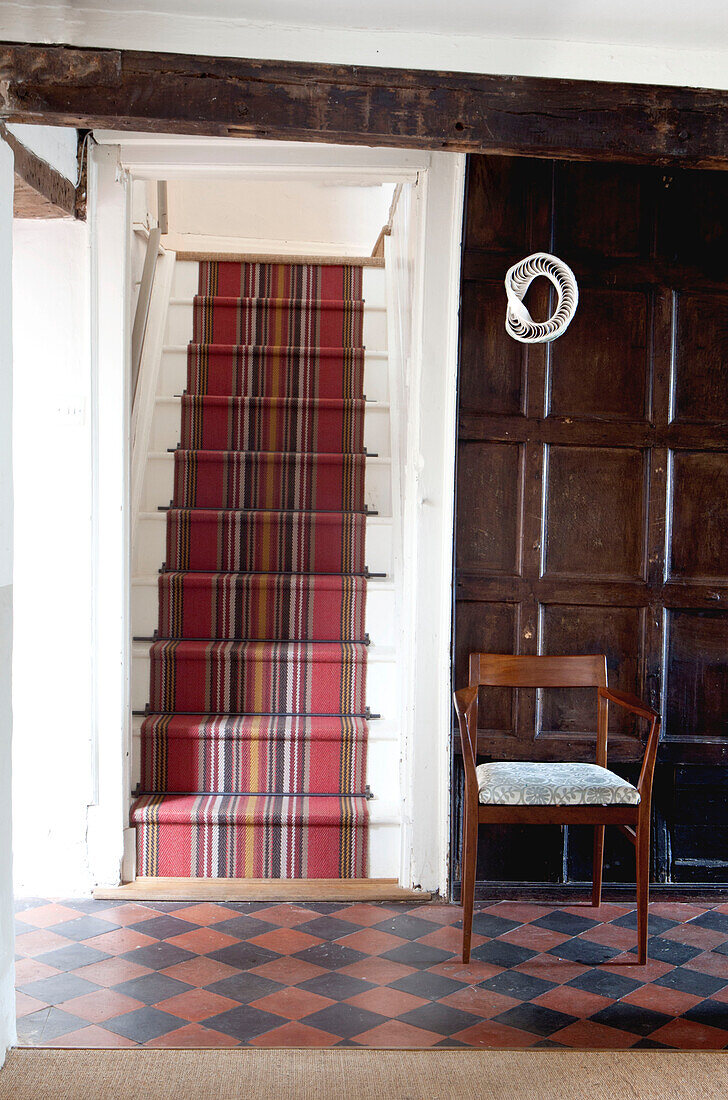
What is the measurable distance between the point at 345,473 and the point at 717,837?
2.10 m

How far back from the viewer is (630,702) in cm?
326

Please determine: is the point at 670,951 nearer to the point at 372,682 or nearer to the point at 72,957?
the point at 372,682

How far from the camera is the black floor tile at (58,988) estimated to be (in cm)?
276

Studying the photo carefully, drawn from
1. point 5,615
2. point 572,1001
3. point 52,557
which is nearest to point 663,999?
point 572,1001

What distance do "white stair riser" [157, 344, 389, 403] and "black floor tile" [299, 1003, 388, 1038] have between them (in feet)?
9.06

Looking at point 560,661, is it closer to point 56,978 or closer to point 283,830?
point 283,830

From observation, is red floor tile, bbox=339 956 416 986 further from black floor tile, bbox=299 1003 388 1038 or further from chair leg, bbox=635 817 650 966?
chair leg, bbox=635 817 650 966

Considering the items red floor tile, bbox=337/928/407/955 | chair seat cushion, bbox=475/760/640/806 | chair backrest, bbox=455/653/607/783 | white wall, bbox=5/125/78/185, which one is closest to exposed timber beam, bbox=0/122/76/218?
white wall, bbox=5/125/78/185

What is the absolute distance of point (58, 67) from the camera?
7.61ft

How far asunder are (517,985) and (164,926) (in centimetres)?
115

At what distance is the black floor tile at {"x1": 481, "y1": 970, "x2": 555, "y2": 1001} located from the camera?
2830mm

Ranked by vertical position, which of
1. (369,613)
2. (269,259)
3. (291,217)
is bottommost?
(369,613)

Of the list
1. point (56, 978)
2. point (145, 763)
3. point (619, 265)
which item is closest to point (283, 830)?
point (145, 763)

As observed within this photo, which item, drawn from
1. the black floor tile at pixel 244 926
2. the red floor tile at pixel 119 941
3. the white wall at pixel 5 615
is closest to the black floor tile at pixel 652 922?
the black floor tile at pixel 244 926
